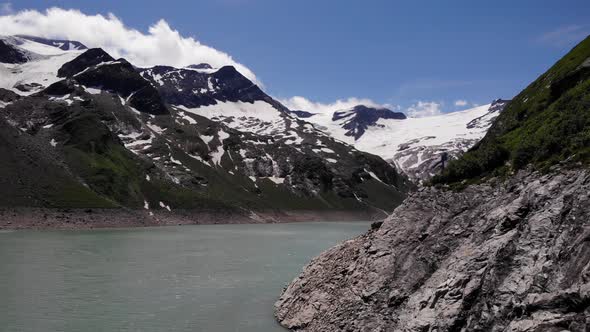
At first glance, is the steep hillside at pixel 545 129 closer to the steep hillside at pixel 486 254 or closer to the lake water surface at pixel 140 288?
the steep hillside at pixel 486 254

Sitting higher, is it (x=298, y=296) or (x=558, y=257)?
(x=558, y=257)

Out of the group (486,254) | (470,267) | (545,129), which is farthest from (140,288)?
(545,129)

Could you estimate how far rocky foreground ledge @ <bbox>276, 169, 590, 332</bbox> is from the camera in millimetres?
18797

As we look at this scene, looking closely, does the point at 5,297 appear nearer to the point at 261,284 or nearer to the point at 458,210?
the point at 261,284

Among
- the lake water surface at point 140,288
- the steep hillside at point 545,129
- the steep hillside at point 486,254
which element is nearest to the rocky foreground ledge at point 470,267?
the steep hillside at point 486,254

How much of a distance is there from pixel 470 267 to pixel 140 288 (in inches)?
1612

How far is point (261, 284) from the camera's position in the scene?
187 ft

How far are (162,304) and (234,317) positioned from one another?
360 inches

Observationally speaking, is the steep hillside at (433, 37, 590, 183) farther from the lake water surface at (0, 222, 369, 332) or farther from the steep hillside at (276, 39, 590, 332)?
the lake water surface at (0, 222, 369, 332)

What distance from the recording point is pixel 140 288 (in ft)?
178

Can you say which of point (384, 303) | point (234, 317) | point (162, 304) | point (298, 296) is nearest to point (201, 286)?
point (162, 304)

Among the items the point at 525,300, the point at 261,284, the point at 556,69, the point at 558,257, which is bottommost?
the point at 261,284

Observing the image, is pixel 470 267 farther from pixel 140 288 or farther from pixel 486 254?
pixel 140 288

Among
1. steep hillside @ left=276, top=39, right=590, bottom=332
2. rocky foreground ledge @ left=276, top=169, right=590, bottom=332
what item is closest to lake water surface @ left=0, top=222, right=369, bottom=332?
steep hillside @ left=276, top=39, right=590, bottom=332
